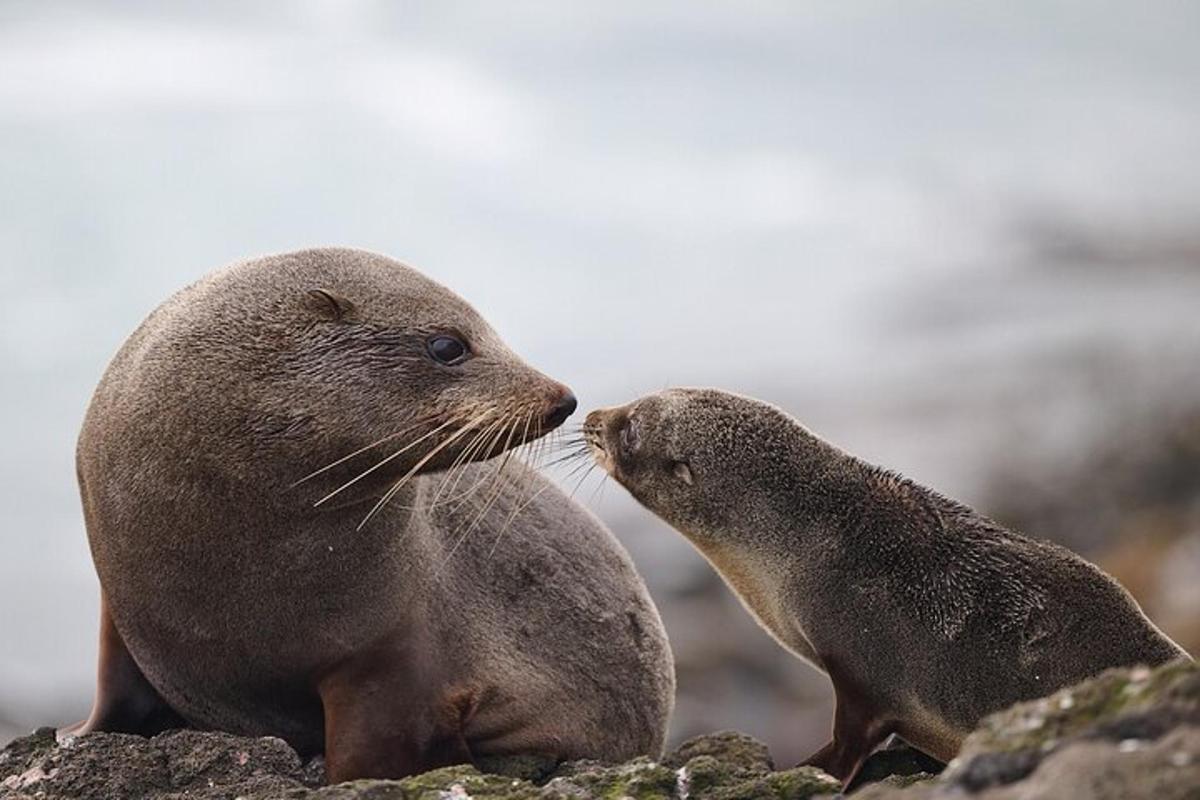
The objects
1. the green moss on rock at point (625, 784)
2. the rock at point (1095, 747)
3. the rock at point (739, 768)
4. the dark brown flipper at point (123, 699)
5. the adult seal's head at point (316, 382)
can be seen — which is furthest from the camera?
the dark brown flipper at point (123, 699)

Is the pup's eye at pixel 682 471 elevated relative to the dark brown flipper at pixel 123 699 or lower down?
elevated

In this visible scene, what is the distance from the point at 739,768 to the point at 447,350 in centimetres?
247

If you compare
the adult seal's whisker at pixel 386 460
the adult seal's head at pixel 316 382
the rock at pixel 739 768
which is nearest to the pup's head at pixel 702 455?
the rock at pixel 739 768

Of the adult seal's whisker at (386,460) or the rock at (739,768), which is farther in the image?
the adult seal's whisker at (386,460)

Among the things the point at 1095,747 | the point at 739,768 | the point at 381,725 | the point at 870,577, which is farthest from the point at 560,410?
the point at 1095,747

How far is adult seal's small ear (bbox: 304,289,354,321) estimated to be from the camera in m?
9.62

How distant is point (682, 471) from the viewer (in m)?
11.3

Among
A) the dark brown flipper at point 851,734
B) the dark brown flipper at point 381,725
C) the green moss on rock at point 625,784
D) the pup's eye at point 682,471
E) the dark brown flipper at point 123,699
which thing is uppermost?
the pup's eye at point 682,471

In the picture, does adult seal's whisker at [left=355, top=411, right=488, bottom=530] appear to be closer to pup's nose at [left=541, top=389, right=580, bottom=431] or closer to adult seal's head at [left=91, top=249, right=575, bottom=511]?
adult seal's head at [left=91, top=249, right=575, bottom=511]

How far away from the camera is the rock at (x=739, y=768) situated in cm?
493

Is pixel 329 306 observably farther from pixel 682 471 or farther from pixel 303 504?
pixel 682 471

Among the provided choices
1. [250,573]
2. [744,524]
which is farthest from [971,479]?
[250,573]

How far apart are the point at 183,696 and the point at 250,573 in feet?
2.87

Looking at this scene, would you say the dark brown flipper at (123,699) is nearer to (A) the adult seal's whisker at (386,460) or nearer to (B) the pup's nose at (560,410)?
(A) the adult seal's whisker at (386,460)
